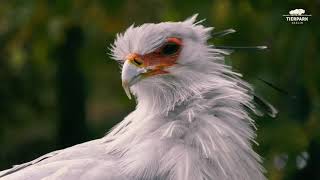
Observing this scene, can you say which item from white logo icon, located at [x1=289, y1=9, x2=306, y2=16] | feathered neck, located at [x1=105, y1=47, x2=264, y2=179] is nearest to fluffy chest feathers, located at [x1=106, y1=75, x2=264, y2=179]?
feathered neck, located at [x1=105, y1=47, x2=264, y2=179]

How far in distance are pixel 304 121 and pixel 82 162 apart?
1.04m

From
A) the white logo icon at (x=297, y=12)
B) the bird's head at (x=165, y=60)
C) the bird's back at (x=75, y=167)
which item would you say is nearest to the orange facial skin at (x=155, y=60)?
the bird's head at (x=165, y=60)

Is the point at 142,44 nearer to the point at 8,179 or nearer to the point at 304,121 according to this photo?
the point at 8,179

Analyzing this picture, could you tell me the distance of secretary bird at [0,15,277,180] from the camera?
1.84m

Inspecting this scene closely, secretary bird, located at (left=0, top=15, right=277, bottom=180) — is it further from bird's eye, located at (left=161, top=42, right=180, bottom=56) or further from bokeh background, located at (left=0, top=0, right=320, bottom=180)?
bokeh background, located at (left=0, top=0, right=320, bottom=180)

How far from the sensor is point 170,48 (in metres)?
1.96

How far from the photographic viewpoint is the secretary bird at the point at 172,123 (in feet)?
6.03

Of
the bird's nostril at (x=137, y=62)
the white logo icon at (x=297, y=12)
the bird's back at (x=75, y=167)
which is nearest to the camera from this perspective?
the bird's back at (x=75, y=167)

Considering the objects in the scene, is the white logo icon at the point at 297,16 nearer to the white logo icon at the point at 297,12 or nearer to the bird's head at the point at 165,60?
the white logo icon at the point at 297,12

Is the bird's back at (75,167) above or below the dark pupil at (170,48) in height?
below

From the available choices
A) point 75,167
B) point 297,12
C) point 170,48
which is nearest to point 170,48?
point 170,48

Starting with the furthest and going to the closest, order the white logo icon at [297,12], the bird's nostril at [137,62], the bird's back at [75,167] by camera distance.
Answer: the white logo icon at [297,12] < the bird's nostril at [137,62] < the bird's back at [75,167]

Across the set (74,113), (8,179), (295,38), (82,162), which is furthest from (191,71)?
(74,113)

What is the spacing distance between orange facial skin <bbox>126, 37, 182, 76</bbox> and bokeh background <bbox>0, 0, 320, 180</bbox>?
0.31 metres
